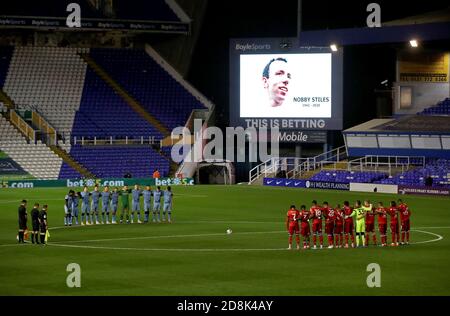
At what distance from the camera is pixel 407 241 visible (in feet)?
115

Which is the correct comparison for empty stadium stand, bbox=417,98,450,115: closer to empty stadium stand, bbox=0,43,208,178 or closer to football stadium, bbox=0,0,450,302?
football stadium, bbox=0,0,450,302

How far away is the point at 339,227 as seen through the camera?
109 ft

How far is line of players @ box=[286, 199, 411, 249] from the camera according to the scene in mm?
32500

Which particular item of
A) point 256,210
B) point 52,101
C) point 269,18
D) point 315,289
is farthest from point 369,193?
point 315,289

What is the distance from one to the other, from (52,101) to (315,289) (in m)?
48.1

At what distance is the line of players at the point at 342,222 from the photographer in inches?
1280

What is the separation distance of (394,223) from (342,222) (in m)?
2.00

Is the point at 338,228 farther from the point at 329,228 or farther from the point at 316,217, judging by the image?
the point at 316,217

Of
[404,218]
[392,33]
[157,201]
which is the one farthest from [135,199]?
[392,33]

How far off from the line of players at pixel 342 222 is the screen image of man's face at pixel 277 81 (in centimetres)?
3291

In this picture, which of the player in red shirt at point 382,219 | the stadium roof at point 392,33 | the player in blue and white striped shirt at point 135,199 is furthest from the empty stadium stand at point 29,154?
the player in red shirt at point 382,219

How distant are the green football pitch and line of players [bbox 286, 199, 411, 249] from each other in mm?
707

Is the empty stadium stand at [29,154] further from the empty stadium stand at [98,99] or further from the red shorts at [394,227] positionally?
the red shorts at [394,227]
